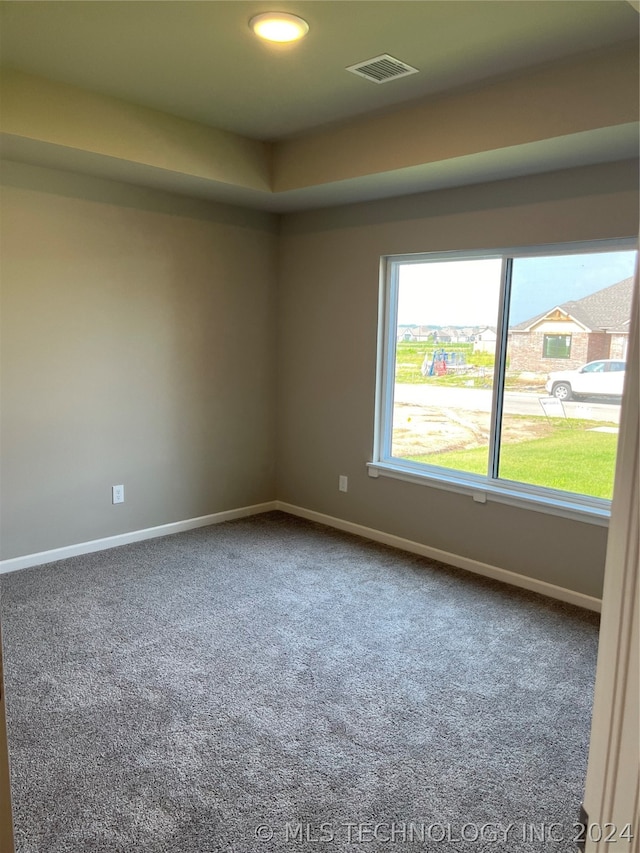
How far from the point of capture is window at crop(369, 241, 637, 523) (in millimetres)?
3416

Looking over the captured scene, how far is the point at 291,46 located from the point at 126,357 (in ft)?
7.38

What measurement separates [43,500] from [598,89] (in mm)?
3687

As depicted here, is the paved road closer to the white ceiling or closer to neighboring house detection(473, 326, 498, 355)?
neighboring house detection(473, 326, 498, 355)

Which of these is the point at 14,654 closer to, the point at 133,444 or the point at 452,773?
the point at 133,444

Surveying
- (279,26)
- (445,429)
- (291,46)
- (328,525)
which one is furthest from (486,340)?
(279,26)

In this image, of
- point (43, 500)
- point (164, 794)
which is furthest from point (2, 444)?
point (164, 794)

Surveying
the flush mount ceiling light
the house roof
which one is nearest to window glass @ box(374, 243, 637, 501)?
the house roof

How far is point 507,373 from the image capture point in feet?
12.6

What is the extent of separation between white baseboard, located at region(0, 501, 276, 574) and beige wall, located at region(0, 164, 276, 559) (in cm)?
5

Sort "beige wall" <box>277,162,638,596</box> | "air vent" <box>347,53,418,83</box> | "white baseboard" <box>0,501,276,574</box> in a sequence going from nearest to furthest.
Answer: "air vent" <box>347,53,418,83</box>
"beige wall" <box>277,162,638,596</box>
"white baseboard" <box>0,501,276,574</box>

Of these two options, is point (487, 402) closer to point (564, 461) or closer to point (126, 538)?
point (564, 461)

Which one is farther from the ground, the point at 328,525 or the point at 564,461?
the point at 564,461

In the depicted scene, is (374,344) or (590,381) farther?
(374,344)

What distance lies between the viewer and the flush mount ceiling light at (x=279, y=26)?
236 cm
